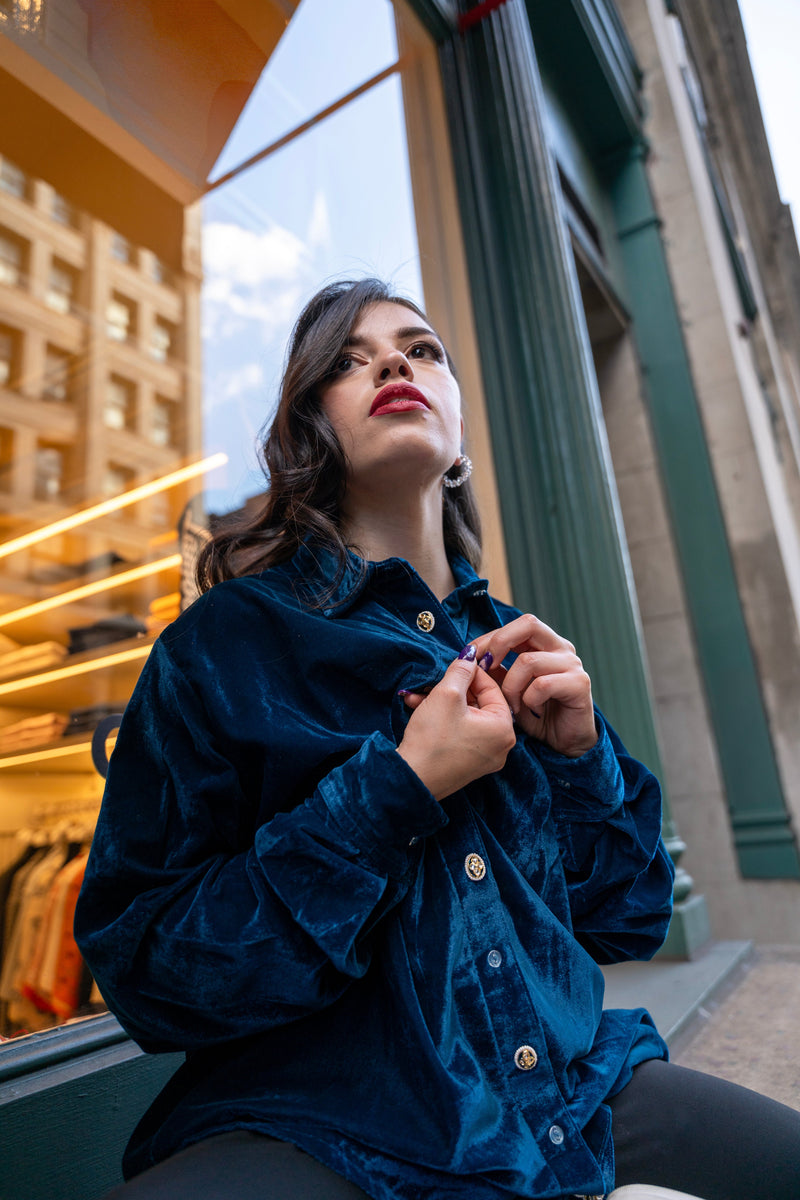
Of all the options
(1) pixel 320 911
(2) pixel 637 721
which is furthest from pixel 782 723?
(1) pixel 320 911

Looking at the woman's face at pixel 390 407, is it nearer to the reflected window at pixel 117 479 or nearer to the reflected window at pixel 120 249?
the reflected window at pixel 120 249

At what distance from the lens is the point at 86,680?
3.24 meters

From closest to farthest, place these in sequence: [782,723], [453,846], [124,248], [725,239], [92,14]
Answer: [453,846]
[92,14]
[124,248]
[782,723]
[725,239]

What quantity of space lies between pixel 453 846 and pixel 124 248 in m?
3.70

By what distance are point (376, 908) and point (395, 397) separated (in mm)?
770

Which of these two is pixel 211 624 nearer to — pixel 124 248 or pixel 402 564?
pixel 402 564

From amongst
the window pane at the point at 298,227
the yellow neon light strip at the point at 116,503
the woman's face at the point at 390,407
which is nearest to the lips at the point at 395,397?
the woman's face at the point at 390,407

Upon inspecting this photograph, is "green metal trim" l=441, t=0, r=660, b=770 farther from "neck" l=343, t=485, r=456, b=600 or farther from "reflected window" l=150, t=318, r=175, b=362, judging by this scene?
"reflected window" l=150, t=318, r=175, b=362

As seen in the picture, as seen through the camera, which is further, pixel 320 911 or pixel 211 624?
pixel 211 624

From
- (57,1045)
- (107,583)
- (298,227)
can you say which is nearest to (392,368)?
(57,1045)

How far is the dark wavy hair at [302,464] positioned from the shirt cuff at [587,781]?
415 mm

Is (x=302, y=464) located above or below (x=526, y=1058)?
above

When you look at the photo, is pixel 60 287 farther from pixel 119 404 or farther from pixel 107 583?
pixel 107 583

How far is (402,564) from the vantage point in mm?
1092
